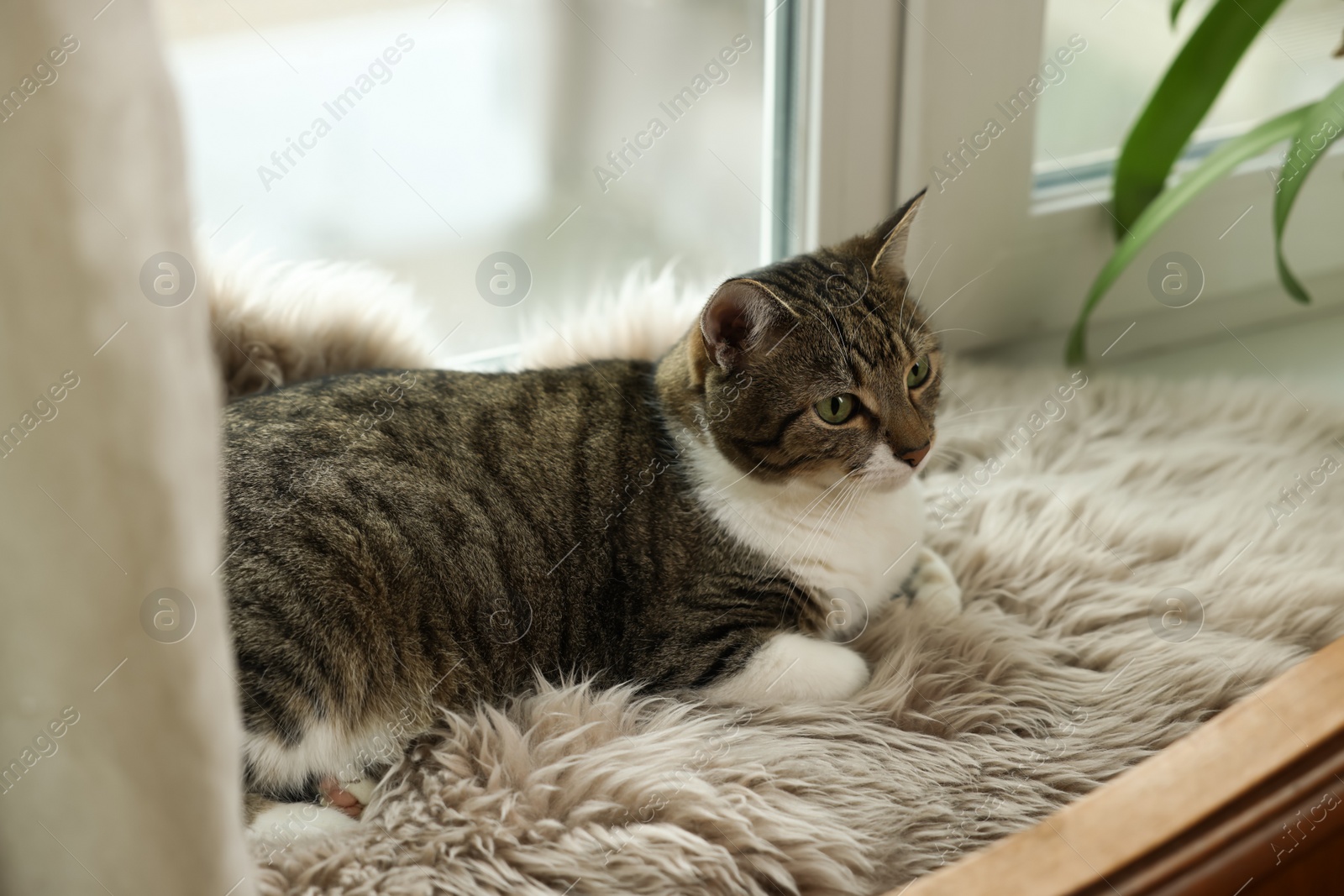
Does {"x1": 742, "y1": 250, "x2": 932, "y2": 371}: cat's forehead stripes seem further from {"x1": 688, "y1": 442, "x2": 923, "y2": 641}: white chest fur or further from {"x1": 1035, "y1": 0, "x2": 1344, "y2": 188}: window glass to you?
{"x1": 1035, "y1": 0, "x2": 1344, "y2": 188}: window glass

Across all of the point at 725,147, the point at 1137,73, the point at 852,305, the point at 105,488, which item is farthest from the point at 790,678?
the point at 1137,73

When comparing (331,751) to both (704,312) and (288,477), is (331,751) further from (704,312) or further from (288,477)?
(704,312)

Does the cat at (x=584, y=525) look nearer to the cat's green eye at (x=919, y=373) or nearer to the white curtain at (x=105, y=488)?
the cat's green eye at (x=919, y=373)

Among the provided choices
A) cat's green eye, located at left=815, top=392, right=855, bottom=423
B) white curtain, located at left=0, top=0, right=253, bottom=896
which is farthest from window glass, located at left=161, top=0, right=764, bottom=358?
white curtain, located at left=0, top=0, right=253, bottom=896

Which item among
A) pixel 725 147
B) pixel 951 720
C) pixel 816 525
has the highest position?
pixel 725 147

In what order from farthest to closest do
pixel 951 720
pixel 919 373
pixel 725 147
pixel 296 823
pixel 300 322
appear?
pixel 725 147 → pixel 300 322 → pixel 919 373 → pixel 951 720 → pixel 296 823

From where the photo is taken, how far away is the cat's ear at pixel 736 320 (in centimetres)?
94

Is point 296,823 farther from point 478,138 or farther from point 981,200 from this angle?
point 981,200

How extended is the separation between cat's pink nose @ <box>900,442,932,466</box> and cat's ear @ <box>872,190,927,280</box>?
8.0 inches

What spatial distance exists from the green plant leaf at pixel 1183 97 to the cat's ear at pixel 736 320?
2.35ft

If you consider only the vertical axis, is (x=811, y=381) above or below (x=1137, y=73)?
below

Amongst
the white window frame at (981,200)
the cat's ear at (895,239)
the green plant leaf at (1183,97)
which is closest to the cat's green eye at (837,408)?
the cat's ear at (895,239)

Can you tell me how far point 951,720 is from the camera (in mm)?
962

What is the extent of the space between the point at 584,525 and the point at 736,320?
26 cm
